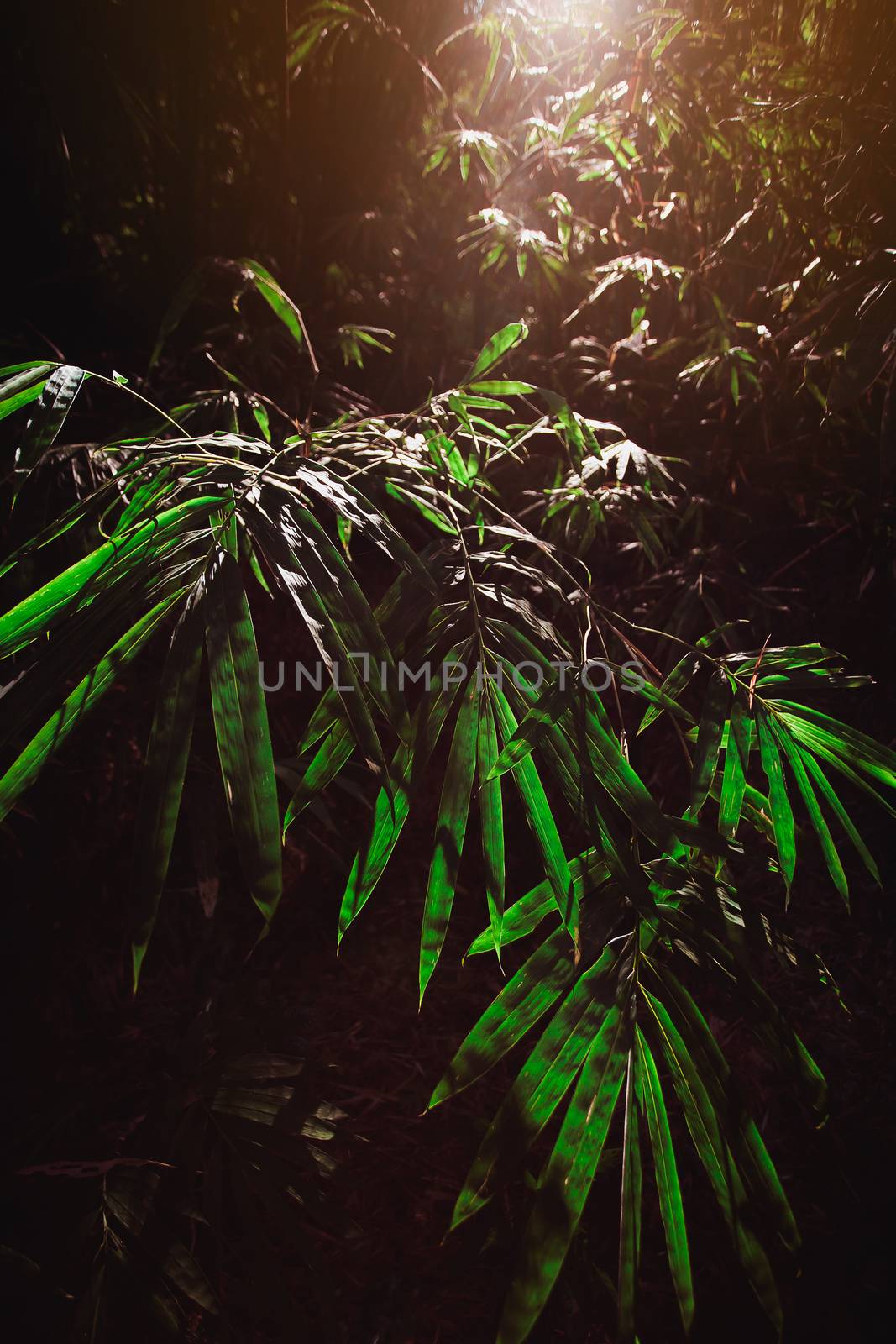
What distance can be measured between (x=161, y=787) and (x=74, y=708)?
77 millimetres

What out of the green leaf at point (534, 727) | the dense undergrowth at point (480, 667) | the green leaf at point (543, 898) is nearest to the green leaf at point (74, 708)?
the dense undergrowth at point (480, 667)

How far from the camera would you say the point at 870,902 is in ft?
3.63

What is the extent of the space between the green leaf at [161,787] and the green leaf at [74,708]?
4 centimetres

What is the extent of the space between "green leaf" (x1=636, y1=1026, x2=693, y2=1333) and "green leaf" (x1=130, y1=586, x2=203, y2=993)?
345 millimetres

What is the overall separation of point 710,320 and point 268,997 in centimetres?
135

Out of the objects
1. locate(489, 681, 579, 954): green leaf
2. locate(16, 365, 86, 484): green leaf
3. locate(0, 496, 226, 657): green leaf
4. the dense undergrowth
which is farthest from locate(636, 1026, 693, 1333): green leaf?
locate(16, 365, 86, 484): green leaf

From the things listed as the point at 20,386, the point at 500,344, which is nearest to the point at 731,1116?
the point at 500,344

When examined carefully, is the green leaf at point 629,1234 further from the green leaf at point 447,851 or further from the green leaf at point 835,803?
the green leaf at point 835,803

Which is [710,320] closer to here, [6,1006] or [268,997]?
[268,997]

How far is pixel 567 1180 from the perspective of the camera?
1.35ft

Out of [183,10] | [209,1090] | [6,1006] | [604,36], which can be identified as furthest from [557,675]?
[183,10]

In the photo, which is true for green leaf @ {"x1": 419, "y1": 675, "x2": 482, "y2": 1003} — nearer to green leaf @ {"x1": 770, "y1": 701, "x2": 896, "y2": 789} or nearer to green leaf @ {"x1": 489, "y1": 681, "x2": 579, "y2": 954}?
green leaf @ {"x1": 489, "y1": 681, "x2": 579, "y2": 954}

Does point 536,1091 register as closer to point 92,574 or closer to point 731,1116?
point 731,1116

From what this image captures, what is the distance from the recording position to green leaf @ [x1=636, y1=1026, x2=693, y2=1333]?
419 mm
